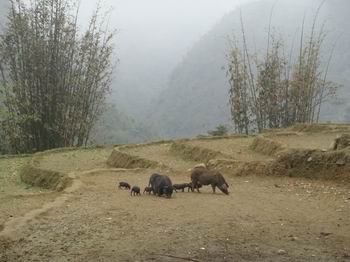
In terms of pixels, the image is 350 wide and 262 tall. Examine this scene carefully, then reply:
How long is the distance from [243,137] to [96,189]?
8814mm

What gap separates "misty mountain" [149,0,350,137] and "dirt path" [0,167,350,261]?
2155 centimetres

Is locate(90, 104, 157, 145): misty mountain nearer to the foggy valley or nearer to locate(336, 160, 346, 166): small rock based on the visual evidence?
the foggy valley

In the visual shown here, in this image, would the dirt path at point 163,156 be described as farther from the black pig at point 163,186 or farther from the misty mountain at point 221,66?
the misty mountain at point 221,66

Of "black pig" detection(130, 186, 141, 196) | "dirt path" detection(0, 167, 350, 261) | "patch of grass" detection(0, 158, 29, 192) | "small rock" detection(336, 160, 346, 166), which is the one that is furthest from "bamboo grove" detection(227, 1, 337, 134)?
"black pig" detection(130, 186, 141, 196)

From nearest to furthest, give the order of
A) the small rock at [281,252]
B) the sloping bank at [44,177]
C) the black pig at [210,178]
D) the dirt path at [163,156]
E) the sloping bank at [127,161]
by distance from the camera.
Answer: the small rock at [281,252]
the black pig at [210,178]
the sloping bank at [44,177]
the dirt path at [163,156]
the sloping bank at [127,161]

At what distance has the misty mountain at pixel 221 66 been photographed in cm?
3266

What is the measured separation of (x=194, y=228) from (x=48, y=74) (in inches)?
524

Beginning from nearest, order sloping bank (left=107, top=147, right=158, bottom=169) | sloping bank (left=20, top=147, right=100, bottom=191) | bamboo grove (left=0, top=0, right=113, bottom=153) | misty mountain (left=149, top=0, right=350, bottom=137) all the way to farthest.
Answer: sloping bank (left=20, top=147, right=100, bottom=191), sloping bank (left=107, top=147, right=158, bottom=169), bamboo grove (left=0, top=0, right=113, bottom=153), misty mountain (left=149, top=0, right=350, bottom=137)

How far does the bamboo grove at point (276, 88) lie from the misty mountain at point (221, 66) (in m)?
8.80

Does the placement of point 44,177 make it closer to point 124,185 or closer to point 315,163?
point 124,185

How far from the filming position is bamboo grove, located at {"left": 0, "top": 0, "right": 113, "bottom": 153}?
18578mm

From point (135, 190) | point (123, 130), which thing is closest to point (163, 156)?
point (135, 190)

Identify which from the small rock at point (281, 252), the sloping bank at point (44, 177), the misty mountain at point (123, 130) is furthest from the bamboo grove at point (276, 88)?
the small rock at point (281, 252)

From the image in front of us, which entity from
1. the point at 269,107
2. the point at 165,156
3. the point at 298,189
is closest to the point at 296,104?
the point at 269,107
